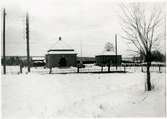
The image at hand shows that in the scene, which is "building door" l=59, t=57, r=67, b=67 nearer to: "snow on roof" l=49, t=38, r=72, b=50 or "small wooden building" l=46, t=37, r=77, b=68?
"small wooden building" l=46, t=37, r=77, b=68

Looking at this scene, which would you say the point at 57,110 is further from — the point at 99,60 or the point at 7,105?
the point at 99,60

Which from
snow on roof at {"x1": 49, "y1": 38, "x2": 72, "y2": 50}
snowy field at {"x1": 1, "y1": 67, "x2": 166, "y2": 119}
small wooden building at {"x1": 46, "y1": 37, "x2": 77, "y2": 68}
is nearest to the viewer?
snowy field at {"x1": 1, "y1": 67, "x2": 166, "y2": 119}

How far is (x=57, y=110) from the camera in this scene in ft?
34.5

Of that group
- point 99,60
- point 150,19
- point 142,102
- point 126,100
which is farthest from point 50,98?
point 99,60

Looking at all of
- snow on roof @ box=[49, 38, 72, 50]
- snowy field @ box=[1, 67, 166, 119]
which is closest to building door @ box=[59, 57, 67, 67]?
snow on roof @ box=[49, 38, 72, 50]

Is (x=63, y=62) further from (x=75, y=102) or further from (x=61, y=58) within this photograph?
(x=75, y=102)

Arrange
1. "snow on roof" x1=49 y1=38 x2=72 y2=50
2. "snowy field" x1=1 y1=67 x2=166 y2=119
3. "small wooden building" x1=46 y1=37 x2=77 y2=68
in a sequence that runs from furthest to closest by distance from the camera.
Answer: "snow on roof" x1=49 y1=38 x2=72 y2=50
"small wooden building" x1=46 y1=37 x2=77 y2=68
"snowy field" x1=1 y1=67 x2=166 y2=119

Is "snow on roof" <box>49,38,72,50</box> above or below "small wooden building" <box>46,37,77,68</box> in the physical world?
above

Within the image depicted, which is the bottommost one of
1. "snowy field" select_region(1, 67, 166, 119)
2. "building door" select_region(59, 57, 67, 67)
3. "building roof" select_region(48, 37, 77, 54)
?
"snowy field" select_region(1, 67, 166, 119)

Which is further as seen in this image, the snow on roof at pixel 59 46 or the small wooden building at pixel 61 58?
the snow on roof at pixel 59 46

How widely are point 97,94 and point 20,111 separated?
4.34m

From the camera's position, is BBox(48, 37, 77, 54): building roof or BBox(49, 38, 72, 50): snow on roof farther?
BBox(49, 38, 72, 50): snow on roof

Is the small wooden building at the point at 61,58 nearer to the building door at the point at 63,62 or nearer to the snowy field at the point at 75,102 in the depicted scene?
the building door at the point at 63,62

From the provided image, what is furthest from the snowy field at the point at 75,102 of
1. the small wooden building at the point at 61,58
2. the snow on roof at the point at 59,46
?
the snow on roof at the point at 59,46
